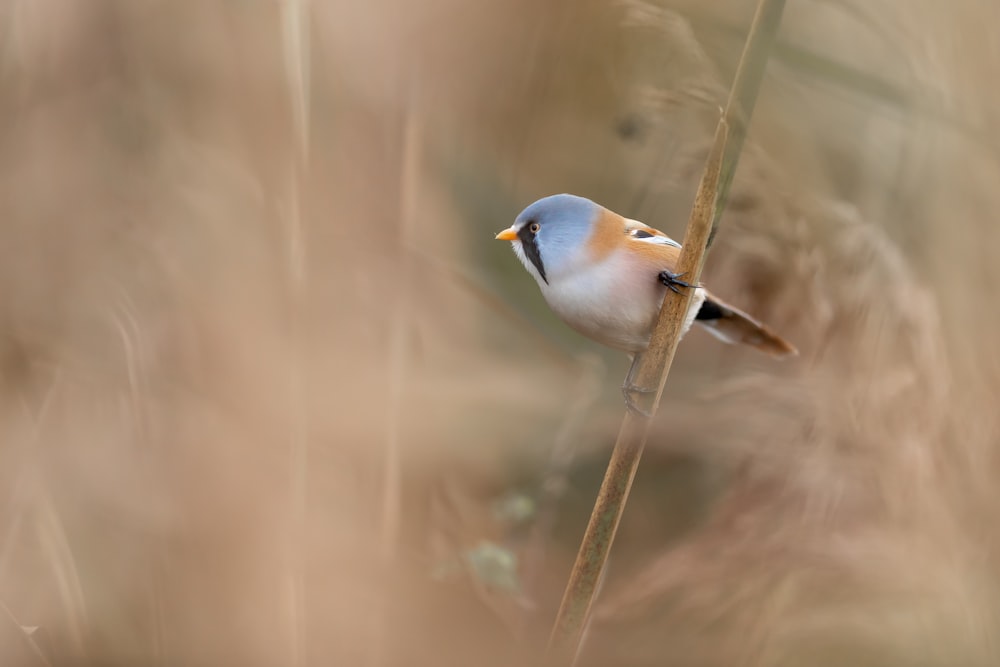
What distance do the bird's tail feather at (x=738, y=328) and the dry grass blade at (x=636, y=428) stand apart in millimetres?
670

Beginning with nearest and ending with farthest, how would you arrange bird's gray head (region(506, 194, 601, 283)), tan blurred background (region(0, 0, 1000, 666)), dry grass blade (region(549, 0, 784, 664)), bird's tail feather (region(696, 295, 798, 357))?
dry grass blade (region(549, 0, 784, 664))
tan blurred background (region(0, 0, 1000, 666))
bird's gray head (region(506, 194, 601, 283))
bird's tail feather (region(696, 295, 798, 357))

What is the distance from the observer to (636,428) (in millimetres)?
1369

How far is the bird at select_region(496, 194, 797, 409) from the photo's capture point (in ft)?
6.09

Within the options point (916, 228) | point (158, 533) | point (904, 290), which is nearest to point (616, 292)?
point (904, 290)

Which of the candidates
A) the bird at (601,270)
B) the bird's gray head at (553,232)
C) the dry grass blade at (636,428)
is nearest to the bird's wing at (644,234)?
the bird at (601,270)

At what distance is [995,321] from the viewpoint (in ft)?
6.15

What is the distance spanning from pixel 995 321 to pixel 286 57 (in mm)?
1614

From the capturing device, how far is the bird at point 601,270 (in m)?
1.86

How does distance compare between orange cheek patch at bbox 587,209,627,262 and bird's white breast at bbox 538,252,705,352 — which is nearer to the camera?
bird's white breast at bbox 538,252,705,352

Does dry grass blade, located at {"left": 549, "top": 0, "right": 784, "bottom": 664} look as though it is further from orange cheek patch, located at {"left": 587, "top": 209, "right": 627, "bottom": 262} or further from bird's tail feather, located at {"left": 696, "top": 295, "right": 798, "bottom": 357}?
bird's tail feather, located at {"left": 696, "top": 295, "right": 798, "bottom": 357}

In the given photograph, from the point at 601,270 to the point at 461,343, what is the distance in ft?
2.91

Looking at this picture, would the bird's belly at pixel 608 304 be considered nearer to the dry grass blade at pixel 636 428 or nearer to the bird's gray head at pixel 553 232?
the bird's gray head at pixel 553 232

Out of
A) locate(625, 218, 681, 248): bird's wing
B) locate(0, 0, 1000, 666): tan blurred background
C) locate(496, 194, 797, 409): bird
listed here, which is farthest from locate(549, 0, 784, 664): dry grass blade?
locate(625, 218, 681, 248): bird's wing

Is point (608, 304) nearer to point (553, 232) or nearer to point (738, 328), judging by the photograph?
point (553, 232)
